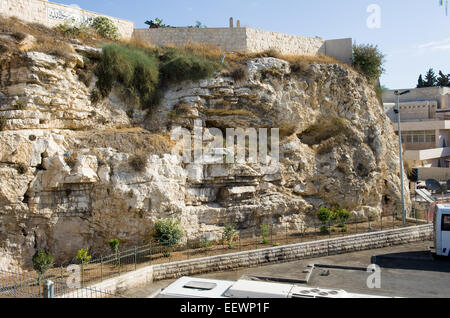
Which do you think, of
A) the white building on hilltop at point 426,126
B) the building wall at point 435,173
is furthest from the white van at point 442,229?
the building wall at point 435,173

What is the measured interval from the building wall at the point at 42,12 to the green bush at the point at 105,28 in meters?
0.51

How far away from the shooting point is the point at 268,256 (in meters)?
15.7

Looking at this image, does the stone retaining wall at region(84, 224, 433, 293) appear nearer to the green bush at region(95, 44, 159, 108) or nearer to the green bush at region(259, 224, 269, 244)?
the green bush at region(259, 224, 269, 244)

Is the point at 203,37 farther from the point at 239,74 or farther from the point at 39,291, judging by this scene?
the point at 39,291

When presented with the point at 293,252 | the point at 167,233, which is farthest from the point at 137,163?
the point at 293,252

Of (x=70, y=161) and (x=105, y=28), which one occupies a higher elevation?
(x=105, y=28)

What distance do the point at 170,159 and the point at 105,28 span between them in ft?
31.5

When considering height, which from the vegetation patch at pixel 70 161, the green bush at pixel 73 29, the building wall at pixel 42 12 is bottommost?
the vegetation patch at pixel 70 161

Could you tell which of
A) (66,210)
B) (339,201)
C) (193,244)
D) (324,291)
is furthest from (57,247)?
(339,201)

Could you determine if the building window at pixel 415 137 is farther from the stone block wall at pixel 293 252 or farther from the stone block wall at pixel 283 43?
the stone block wall at pixel 293 252

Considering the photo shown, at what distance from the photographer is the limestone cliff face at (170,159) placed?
50.5 ft

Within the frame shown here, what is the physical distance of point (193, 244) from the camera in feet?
55.8

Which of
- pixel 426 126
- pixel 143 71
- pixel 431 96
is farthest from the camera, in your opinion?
pixel 431 96

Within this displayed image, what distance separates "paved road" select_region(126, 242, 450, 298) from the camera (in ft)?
41.2
